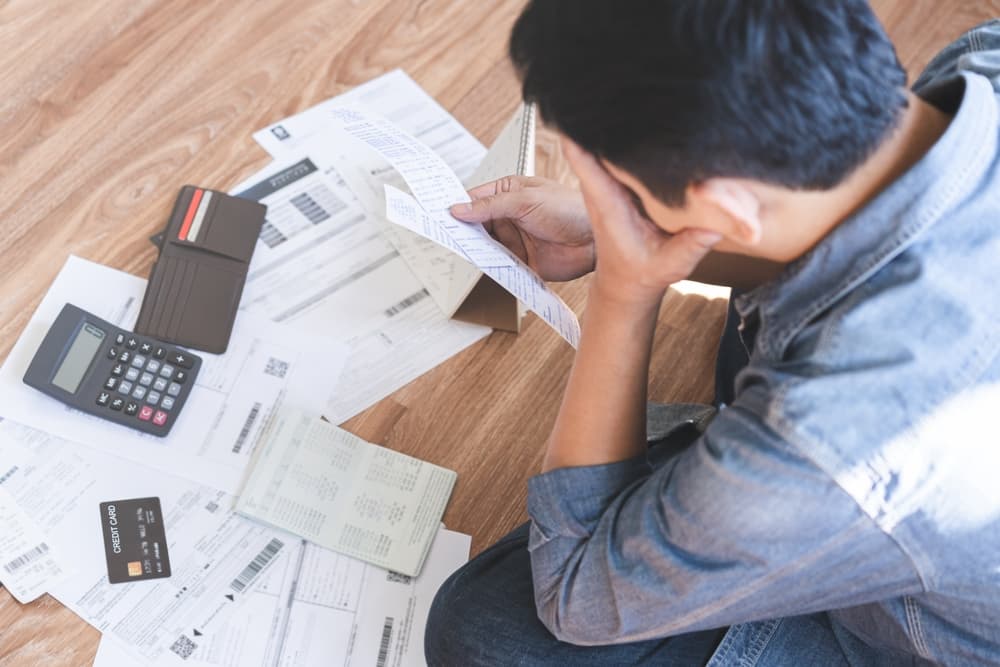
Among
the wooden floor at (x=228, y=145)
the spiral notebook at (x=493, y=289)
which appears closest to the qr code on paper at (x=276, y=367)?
the wooden floor at (x=228, y=145)

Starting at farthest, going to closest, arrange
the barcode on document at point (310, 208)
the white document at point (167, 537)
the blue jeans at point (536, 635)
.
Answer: the barcode on document at point (310, 208) < the white document at point (167, 537) < the blue jeans at point (536, 635)

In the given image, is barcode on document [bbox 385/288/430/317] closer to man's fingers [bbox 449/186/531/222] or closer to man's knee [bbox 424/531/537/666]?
man's fingers [bbox 449/186/531/222]

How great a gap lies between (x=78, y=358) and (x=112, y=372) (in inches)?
1.6

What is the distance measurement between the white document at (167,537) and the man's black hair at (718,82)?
0.64 meters

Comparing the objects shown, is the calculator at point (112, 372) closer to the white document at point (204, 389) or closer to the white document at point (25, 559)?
the white document at point (204, 389)

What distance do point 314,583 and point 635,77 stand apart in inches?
27.0

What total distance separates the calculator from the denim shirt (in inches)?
23.4

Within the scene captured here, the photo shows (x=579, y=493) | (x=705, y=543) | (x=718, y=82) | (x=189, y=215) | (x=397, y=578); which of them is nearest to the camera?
(x=718, y=82)

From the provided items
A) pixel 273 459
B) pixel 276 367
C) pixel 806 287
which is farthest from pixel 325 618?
pixel 806 287

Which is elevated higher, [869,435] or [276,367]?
[869,435]

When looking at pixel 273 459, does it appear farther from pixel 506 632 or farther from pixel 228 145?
pixel 228 145

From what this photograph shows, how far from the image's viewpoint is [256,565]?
1028 millimetres

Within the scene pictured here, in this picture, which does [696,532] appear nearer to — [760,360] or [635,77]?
[760,360]

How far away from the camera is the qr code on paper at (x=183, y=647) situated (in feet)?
3.18
